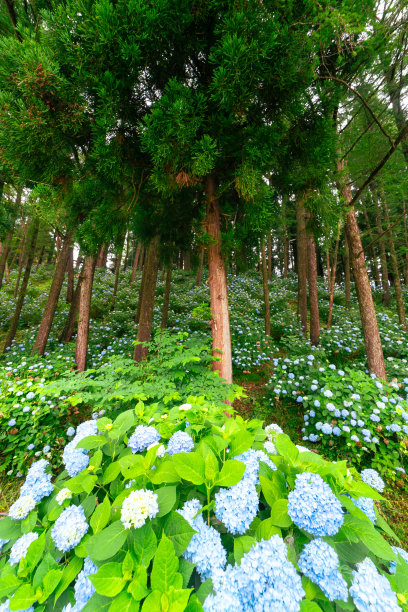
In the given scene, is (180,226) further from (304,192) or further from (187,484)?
(187,484)

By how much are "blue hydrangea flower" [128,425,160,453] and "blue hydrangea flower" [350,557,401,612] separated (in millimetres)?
774

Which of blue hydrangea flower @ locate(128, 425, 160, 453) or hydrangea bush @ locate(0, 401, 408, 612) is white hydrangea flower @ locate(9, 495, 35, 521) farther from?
blue hydrangea flower @ locate(128, 425, 160, 453)

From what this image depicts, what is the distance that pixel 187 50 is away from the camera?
2.70 m

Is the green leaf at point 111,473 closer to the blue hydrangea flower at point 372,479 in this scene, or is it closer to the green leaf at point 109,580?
the green leaf at point 109,580

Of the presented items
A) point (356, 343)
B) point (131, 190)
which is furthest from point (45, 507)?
point (356, 343)

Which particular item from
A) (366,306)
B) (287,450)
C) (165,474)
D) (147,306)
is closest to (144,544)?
(165,474)

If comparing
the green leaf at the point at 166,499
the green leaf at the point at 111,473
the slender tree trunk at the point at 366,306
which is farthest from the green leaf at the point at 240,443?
the slender tree trunk at the point at 366,306

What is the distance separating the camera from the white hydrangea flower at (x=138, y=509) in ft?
2.25

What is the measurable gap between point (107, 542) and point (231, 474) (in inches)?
15.9

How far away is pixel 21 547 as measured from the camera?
0.78 metres

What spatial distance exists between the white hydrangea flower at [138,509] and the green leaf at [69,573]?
213 millimetres

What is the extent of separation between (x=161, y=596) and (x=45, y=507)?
69cm

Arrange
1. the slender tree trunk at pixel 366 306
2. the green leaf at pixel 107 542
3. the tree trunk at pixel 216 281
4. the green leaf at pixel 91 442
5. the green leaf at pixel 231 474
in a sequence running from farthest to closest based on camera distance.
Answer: the slender tree trunk at pixel 366 306 → the tree trunk at pixel 216 281 → the green leaf at pixel 91 442 → the green leaf at pixel 231 474 → the green leaf at pixel 107 542

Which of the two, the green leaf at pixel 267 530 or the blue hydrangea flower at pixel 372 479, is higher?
the green leaf at pixel 267 530
